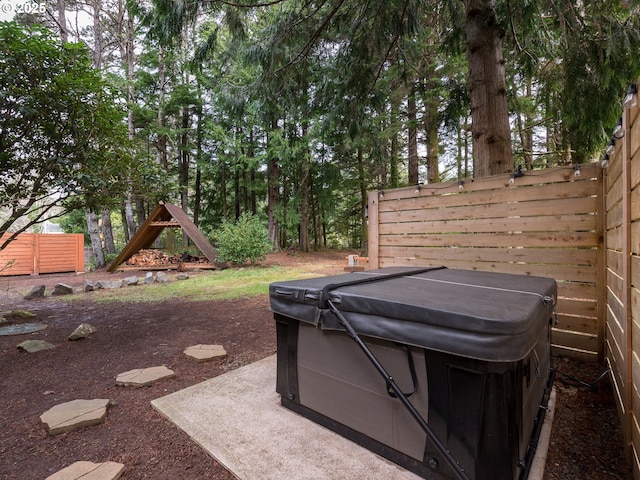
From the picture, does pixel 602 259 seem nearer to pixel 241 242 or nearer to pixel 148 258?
pixel 241 242

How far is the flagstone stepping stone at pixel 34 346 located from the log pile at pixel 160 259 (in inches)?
240

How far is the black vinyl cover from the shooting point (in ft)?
3.68

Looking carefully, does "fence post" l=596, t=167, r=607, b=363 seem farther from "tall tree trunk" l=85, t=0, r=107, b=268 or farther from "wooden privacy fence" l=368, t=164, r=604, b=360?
"tall tree trunk" l=85, t=0, r=107, b=268

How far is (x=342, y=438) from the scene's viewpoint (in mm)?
1705

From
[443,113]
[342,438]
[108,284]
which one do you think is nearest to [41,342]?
[342,438]

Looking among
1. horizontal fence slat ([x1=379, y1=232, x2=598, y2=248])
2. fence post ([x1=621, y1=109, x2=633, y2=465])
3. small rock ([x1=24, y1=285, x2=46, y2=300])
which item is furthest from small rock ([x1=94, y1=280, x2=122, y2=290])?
fence post ([x1=621, y1=109, x2=633, y2=465])

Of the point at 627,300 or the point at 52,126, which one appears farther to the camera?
the point at 52,126

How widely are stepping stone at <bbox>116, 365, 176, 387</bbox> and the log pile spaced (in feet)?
23.1

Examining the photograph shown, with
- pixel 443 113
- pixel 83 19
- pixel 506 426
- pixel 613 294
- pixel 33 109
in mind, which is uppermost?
pixel 83 19

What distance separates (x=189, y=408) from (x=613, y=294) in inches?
120

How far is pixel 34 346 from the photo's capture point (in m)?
3.20

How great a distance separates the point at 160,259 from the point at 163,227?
4.03ft

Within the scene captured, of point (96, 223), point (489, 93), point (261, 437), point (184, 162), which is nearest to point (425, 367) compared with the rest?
point (261, 437)

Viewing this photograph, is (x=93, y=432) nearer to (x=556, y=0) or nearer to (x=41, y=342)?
(x=41, y=342)
